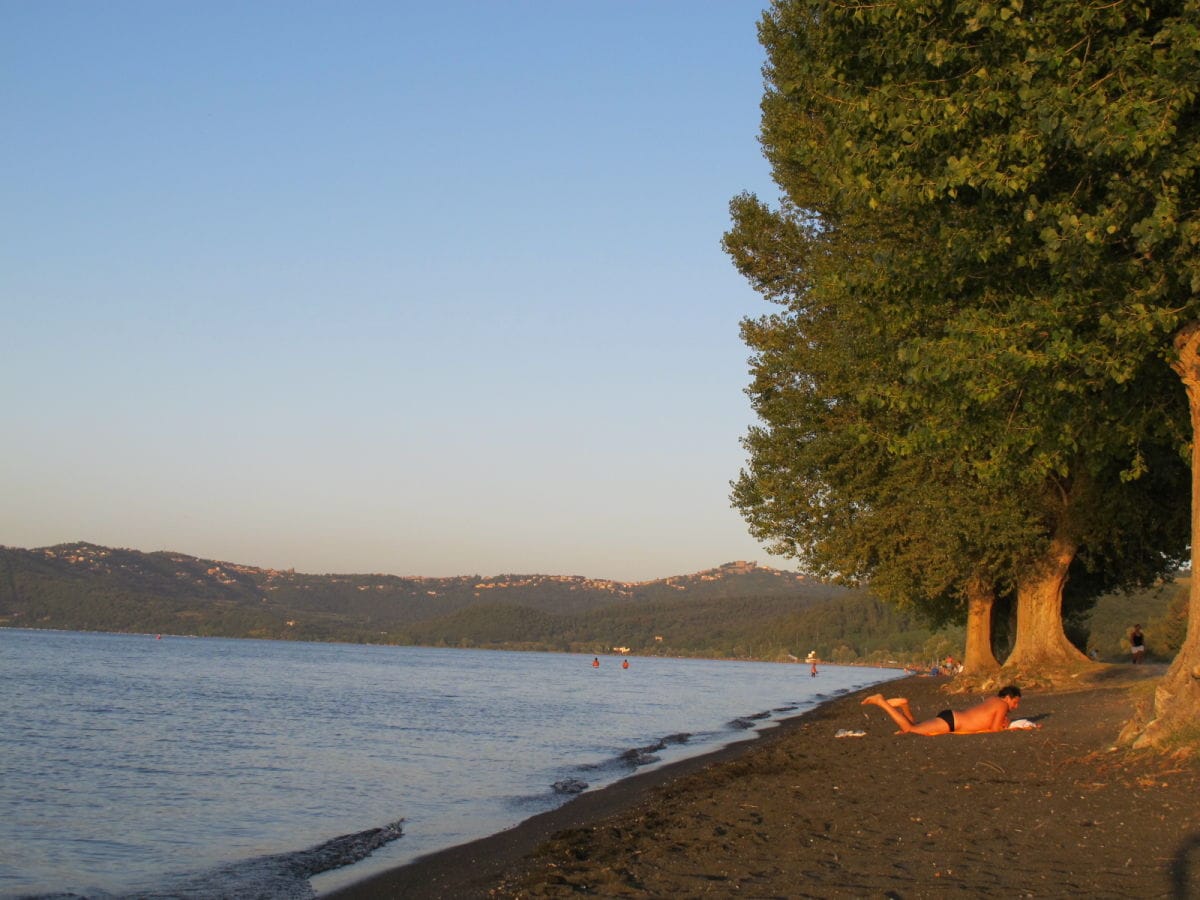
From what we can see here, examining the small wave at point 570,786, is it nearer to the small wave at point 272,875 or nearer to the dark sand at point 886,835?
the dark sand at point 886,835

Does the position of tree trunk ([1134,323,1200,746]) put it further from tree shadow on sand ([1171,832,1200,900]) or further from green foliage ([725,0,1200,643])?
tree shadow on sand ([1171,832,1200,900])

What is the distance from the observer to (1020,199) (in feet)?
41.4

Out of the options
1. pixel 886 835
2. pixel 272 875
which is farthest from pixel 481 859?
pixel 886 835

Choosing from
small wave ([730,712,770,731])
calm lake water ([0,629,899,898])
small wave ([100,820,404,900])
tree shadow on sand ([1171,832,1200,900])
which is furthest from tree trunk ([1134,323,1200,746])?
small wave ([730,712,770,731])

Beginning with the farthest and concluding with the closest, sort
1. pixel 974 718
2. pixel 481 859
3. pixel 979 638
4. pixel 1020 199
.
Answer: pixel 979 638
pixel 974 718
pixel 1020 199
pixel 481 859

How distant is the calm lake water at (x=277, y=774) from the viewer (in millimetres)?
13617

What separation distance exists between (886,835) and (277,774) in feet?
55.0

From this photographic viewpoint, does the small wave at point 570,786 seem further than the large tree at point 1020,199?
Yes

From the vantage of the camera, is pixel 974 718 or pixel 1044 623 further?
pixel 1044 623

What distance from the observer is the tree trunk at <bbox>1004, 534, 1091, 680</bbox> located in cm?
2825

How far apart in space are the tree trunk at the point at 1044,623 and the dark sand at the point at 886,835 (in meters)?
12.1

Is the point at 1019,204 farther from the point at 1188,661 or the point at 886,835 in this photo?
the point at 886,835

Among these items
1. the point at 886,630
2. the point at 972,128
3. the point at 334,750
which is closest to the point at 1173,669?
the point at 972,128

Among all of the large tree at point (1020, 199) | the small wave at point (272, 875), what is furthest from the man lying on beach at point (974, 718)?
the small wave at point (272, 875)
